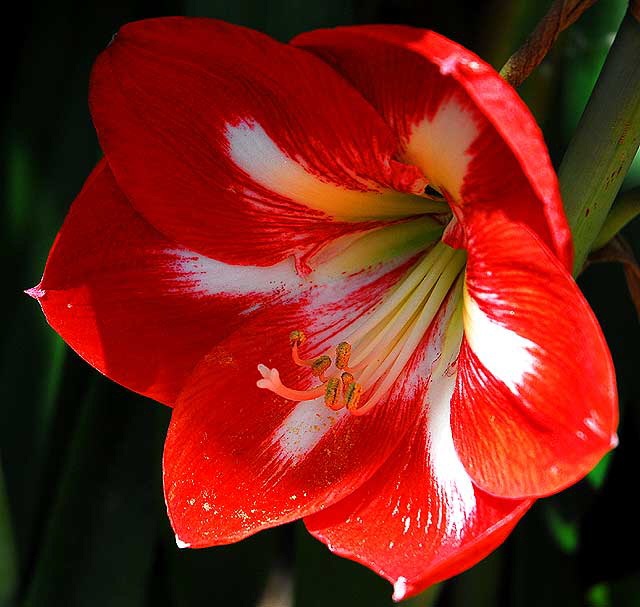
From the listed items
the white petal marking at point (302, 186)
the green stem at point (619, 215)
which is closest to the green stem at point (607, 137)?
the green stem at point (619, 215)

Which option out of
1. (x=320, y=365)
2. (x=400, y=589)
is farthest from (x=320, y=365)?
(x=400, y=589)

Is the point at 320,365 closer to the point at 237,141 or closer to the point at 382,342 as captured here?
the point at 382,342

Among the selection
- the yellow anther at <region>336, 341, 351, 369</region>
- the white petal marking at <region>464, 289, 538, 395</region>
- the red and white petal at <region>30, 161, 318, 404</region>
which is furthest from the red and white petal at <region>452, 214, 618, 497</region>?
the red and white petal at <region>30, 161, 318, 404</region>

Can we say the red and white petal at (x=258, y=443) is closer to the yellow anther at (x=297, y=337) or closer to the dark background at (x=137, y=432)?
the yellow anther at (x=297, y=337)

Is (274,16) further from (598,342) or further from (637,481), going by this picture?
(637,481)

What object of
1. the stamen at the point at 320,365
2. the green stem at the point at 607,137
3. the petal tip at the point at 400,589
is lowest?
the stamen at the point at 320,365

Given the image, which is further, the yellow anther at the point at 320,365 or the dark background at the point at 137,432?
the dark background at the point at 137,432

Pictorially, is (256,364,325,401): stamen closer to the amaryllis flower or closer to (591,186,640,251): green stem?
the amaryllis flower

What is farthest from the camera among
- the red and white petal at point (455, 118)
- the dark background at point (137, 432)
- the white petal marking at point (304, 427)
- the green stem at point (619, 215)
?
the dark background at point (137, 432)

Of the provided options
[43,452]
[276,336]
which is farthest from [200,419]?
[43,452]
